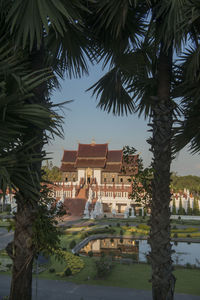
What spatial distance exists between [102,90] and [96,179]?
38.5 meters

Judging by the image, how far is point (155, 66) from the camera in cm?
579

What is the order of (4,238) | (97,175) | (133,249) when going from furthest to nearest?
(97,175)
(4,238)
(133,249)

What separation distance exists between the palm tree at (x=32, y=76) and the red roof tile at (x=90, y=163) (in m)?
39.4

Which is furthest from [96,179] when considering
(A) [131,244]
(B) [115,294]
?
(B) [115,294]

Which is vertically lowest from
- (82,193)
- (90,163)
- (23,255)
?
(23,255)

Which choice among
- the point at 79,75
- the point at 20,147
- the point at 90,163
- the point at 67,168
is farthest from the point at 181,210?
the point at 20,147

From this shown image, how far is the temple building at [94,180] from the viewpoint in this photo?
116 feet

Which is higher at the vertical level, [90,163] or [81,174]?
[90,163]

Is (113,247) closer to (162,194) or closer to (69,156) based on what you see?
(162,194)

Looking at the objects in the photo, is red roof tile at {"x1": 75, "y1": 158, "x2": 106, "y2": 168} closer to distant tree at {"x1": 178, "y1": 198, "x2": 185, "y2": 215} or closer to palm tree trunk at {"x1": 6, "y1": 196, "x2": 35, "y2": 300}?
distant tree at {"x1": 178, "y1": 198, "x2": 185, "y2": 215}

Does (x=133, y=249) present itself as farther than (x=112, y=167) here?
No

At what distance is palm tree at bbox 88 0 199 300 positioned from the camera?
14.0ft

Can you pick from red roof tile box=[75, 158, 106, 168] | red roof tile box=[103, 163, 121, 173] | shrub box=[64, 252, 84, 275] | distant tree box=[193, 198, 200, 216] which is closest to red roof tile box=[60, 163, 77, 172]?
red roof tile box=[75, 158, 106, 168]

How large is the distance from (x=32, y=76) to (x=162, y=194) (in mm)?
2750
